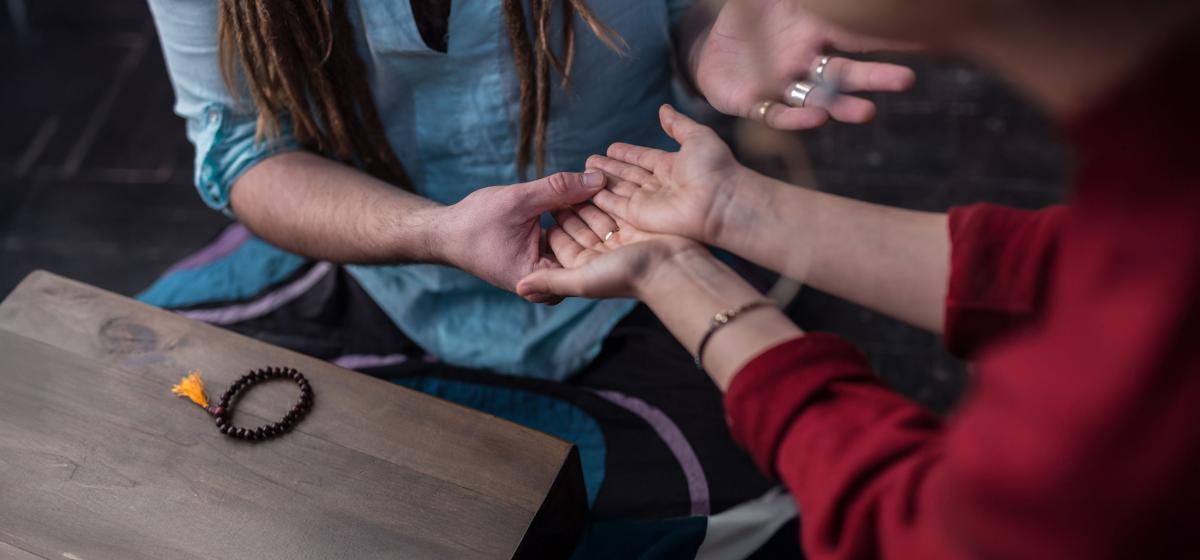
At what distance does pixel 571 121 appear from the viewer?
1.10m

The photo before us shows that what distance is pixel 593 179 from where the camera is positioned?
0.96m

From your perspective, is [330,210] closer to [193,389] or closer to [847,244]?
[193,389]

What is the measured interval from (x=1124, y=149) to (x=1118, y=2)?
76 mm

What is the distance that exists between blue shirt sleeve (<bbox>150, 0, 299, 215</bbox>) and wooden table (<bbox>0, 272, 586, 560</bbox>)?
0.22 metres

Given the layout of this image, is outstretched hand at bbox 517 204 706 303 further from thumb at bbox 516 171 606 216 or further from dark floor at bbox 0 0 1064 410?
dark floor at bbox 0 0 1064 410

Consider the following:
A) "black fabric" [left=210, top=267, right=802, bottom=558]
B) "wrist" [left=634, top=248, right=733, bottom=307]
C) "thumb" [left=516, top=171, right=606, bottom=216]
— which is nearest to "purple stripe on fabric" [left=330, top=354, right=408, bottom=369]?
"black fabric" [left=210, top=267, right=802, bottom=558]

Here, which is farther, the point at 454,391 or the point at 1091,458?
the point at 454,391

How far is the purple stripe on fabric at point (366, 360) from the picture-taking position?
46.1 inches

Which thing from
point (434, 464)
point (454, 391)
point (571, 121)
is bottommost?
point (454, 391)

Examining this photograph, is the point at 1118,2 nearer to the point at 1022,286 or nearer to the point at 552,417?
the point at 1022,286

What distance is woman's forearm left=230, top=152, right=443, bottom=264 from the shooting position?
1046 mm

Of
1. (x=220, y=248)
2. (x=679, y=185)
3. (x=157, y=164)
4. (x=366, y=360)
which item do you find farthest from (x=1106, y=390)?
(x=157, y=164)

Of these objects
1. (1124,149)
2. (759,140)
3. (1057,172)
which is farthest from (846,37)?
(1057,172)

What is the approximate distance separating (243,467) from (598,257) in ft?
1.15
